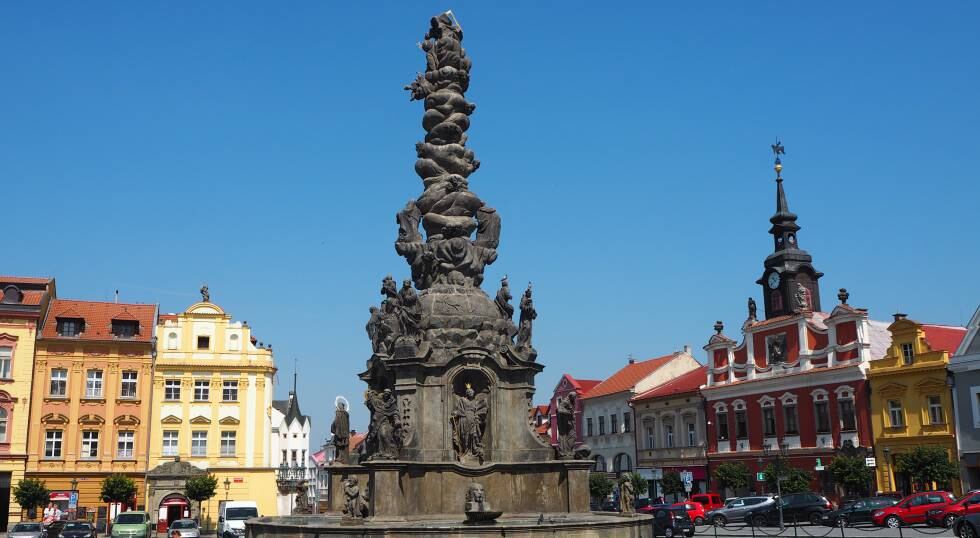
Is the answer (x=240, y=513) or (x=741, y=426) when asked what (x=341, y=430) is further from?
(x=741, y=426)

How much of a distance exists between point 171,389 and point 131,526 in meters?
15.9

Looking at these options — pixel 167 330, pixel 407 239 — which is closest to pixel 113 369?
pixel 167 330

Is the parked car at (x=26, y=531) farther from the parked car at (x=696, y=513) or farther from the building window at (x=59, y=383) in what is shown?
the parked car at (x=696, y=513)

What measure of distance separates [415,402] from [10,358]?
113ft

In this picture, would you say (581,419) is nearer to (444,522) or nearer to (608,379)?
(608,379)

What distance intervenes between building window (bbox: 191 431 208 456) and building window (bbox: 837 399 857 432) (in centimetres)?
3080

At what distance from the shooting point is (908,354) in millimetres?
43812

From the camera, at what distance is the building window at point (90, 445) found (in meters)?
46.5

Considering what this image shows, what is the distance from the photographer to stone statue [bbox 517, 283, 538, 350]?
20.0m

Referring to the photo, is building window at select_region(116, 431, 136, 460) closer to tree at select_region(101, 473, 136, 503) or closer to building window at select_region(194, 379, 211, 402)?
tree at select_region(101, 473, 136, 503)

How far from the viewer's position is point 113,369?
157ft

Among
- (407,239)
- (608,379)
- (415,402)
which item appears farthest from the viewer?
(608,379)

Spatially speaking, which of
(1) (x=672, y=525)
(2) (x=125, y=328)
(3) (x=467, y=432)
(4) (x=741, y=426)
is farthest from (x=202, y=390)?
(3) (x=467, y=432)

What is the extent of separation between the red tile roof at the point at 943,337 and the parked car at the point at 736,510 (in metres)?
11.5
